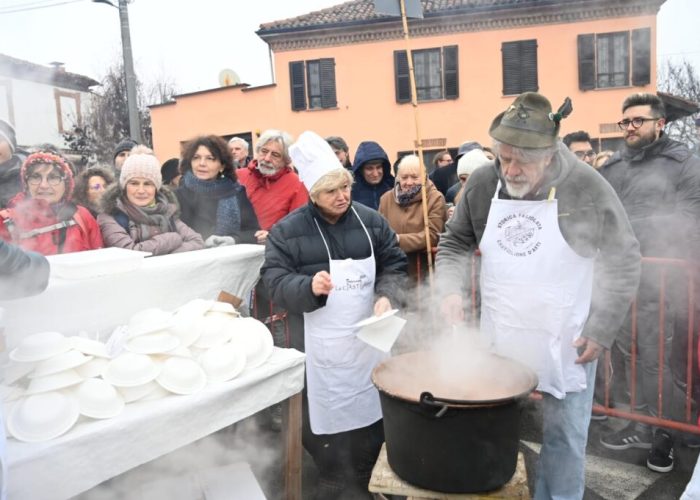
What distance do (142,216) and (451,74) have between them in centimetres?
1557

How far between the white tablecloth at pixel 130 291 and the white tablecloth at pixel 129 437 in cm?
66

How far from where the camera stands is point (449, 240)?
9.27ft

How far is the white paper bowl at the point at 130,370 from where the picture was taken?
2031mm

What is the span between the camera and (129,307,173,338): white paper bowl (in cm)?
228

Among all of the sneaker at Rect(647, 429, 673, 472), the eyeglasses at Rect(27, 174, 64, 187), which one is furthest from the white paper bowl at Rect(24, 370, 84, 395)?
the sneaker at Rect(647, 429, 673, 472)

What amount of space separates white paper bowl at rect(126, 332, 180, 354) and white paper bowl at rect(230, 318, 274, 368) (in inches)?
10.8

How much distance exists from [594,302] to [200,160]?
9.60 ft

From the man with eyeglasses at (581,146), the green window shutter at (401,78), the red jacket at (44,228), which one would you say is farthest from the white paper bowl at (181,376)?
the green window shutter at (401,78)

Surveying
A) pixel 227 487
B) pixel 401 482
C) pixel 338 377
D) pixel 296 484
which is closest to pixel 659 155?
pixel 338 377

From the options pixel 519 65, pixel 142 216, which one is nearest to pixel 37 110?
pixel 142 216

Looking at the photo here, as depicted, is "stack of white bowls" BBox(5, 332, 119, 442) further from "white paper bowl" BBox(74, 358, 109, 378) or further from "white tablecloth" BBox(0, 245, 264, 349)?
"white tablecloth" BBox(0, 245, 264, 349)

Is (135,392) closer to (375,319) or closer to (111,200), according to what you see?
(375,319)

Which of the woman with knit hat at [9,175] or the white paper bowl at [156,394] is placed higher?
the woman with knit hat at [9,175]

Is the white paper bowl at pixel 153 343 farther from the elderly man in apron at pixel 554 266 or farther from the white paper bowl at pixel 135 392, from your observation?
the elderly man in apron at pixel 554 266
